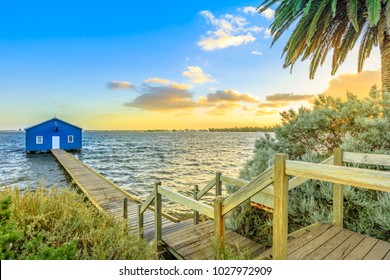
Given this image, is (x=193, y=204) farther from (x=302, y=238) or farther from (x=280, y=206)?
(x=302, y=238)

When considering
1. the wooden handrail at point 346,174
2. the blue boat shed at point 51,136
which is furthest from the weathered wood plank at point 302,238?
the blue boat shed at point 51,136

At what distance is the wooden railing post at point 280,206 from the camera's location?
1.81 m

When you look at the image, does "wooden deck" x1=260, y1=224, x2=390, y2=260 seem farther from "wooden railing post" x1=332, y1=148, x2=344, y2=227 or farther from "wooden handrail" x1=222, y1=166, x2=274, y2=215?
"wooden handrail" x1=222, y1=166, x2=274, y2=215

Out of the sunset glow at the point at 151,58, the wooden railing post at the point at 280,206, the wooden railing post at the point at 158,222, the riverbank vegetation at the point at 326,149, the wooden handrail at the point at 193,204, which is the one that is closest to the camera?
the wooden railing post at the point at 280,206

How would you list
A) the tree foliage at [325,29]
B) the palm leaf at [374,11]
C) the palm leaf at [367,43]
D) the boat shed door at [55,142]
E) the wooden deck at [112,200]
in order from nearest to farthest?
the palm leaf at [374,11]
the tree foliage at [325,29]
the wooden deck at [112,200]
the palm leaf at [367,43]
the boat shed door at [55,142]

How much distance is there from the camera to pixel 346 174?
56.4 inches

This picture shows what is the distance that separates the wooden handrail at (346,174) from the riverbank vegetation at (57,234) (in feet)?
6.20

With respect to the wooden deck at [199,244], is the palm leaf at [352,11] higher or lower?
higher

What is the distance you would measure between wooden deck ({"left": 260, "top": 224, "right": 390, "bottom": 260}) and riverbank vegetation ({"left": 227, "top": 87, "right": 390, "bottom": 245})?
407 millimetres

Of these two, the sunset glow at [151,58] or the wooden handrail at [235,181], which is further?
the sunset glow at [151,58]

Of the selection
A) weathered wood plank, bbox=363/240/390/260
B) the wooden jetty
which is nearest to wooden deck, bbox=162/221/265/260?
the wooden jetty

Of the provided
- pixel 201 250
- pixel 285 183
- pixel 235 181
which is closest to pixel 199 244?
pixel 201 250

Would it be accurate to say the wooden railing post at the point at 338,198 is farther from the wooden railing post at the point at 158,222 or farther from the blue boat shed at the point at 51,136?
the blue boat shed at the point at 51,136
